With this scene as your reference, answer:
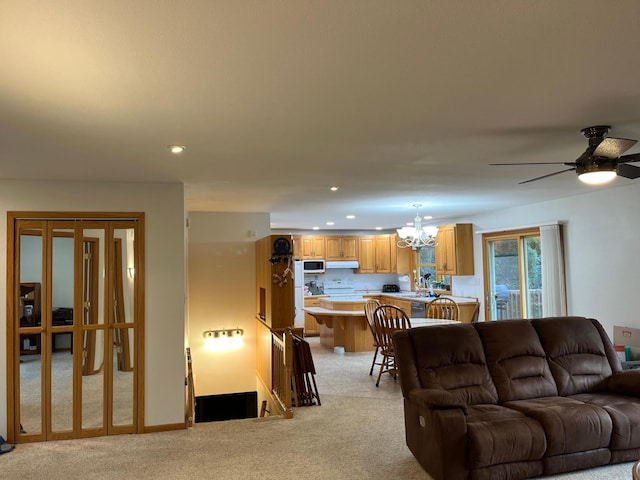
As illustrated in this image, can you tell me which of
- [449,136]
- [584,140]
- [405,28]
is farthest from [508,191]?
[405,28]

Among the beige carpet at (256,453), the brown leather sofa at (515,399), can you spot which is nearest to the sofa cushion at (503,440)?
the brown leather sofa at (515,399)

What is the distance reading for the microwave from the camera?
382 inches

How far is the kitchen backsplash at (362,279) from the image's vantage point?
10.3 m

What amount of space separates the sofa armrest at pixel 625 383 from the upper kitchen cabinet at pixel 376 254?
644 centimetres

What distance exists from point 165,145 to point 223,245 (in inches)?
150

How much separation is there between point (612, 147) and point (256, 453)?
335 cm

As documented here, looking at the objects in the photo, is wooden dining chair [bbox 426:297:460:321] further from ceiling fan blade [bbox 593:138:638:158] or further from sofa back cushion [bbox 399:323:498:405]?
ceiling fan blade [bbox 593:138:638:158]

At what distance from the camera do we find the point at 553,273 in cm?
595

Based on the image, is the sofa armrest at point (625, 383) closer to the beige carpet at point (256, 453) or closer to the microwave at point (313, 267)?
the beige carpet at point (256, 453)

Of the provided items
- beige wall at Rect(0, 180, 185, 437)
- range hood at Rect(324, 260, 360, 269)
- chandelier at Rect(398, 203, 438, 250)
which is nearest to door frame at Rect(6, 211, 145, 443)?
beige wall at Rect(0, 180, 185, 437)

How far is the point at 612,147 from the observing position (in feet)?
8.79

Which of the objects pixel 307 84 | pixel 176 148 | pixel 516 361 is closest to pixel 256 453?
pixel 516 361

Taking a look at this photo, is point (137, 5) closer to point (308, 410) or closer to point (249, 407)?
point (308, 410)

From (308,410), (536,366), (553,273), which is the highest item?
(553,273)
